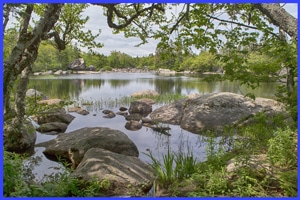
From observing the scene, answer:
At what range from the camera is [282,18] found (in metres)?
3.70

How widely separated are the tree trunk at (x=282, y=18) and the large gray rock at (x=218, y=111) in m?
4.38

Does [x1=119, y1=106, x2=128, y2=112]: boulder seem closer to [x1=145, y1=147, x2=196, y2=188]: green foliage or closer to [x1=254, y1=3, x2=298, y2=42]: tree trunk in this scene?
[x1=145, y1=147, x2=196, y2=188]: green foliage

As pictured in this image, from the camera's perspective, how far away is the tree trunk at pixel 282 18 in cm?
363

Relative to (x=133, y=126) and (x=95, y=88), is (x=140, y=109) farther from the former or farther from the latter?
(x=95, y=88)

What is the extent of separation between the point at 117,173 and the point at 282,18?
123 inches

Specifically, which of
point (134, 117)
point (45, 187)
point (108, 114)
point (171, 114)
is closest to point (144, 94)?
point (108, 114)

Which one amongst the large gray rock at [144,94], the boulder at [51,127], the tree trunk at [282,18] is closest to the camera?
the tree trunk at [282,18]

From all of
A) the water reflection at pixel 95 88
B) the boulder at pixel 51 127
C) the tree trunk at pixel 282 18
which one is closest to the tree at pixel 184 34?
the tree trunk at pixel 282 18

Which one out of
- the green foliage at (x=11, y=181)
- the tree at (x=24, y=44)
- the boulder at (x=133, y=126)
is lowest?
the boulder at (x=133, y=126)

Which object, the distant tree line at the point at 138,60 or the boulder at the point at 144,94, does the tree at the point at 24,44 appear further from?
the boulder at the point at 144,94

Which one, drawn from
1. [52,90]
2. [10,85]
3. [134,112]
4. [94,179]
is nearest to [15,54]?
[10,85]

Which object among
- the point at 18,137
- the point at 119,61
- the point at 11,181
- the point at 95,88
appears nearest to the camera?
the point at 11,181

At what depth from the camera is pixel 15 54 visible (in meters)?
3.09

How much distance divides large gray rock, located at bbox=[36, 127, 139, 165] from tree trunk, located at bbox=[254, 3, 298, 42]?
365 centimetres
